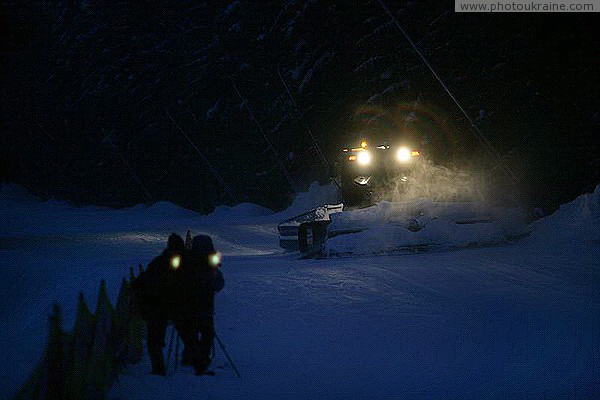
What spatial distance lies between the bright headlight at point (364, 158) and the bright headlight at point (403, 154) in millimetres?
994

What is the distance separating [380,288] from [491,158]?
14924mm

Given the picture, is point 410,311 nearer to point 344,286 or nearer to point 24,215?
point 344,286

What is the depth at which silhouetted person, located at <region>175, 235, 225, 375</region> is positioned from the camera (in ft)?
18.9

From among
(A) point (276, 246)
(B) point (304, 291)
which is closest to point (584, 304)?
(B) point (304, 291)

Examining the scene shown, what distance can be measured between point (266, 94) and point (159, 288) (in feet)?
93.6

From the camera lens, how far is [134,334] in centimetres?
623

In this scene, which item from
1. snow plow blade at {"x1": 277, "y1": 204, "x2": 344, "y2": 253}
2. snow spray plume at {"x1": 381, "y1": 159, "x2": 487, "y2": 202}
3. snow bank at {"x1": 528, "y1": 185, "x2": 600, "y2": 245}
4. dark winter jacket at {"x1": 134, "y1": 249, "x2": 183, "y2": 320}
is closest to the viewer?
dark winter jacket at {"x1": 134, "y1": 249, "x2": 183, "y2": 320}

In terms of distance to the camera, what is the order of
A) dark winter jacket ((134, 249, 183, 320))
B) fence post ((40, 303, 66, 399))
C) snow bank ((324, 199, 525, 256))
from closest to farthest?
fence post ((40, 303, 66, 399)) < dark winter jacket ((134, 249, 183, 320)) < snow bank ((324, 199, 525, 256))

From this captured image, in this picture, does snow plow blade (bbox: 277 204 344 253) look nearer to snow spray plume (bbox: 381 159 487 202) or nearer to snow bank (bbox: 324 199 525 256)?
snow bank (bbox: 324 199 525 256)

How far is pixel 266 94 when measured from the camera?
3294cm

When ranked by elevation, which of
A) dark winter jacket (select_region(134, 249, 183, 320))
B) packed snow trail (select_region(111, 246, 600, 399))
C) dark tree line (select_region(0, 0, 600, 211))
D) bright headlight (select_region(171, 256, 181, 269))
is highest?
dark tree line (select_region(0, 0, 600, 211))

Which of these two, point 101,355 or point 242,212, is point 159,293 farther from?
point 242,212

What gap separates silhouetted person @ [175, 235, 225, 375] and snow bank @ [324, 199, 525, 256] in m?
8.61

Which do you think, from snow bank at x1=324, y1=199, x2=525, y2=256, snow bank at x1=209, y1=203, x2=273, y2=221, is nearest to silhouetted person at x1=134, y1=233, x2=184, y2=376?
snow bank at x1=324, y1=199, x2=525, y2=256
